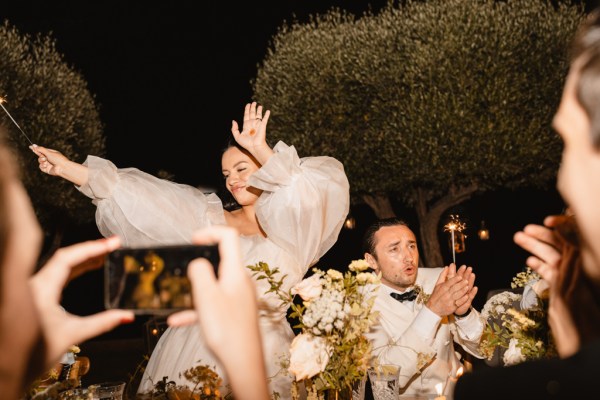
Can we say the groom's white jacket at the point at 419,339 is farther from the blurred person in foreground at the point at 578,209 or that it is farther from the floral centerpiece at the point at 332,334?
the blurred person in foreground at the point at 578,209

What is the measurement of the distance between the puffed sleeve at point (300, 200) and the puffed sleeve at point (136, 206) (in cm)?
51

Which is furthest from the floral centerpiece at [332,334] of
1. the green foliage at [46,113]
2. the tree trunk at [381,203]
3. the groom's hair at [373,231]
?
the tree trunk at [381,203]

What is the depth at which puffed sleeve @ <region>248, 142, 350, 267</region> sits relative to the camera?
2.95 m

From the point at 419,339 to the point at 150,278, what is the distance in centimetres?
218

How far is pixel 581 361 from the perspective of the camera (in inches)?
35.3

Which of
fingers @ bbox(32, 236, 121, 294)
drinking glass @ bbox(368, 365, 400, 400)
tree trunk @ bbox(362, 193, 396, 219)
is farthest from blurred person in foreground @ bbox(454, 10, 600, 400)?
tree trunk @ bbox(362, 193, 396, 219)

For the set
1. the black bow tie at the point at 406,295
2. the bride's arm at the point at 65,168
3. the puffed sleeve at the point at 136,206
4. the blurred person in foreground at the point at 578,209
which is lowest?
the blurred person in foreground at the point at 578,209

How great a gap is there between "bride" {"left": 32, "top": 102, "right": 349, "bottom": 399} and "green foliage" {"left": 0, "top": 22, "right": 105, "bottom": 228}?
8762mm

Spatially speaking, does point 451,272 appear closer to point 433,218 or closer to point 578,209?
point 578,209

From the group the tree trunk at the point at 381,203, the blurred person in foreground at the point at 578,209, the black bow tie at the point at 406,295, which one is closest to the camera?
the blurred person in foreground at the point at 578,209

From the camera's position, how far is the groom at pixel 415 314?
312 centimetres

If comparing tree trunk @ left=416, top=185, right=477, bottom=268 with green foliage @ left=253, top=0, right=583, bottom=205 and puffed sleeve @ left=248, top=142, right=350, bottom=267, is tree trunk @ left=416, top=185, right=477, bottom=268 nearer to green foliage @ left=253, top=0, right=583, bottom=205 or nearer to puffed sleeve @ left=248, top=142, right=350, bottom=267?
green foliage @ left=253, top=0, right=583, bottom=205

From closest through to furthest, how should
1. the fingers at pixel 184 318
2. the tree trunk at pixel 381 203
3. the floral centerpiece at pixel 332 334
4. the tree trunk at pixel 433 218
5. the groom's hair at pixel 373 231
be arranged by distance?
the fingers at pixel 184 318
the floral centerpiece at pixel 332 334
the groom's hair at pixel 373 231
the tree trunk at pixel 433 218
the tree trunk at pixel 381 203

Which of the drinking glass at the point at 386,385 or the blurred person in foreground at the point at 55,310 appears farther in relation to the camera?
the drinking glass at the point at 386,385
